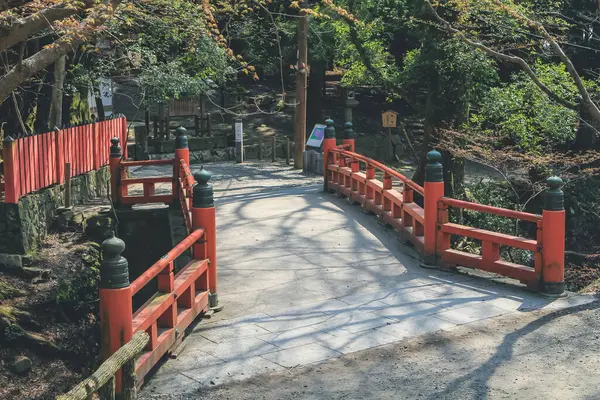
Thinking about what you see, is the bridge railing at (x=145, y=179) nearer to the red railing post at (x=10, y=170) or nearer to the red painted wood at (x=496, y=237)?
the red railing post at (x=10, y=170)

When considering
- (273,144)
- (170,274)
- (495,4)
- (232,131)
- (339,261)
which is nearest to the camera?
(170,274)

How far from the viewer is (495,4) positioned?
48.2 feet

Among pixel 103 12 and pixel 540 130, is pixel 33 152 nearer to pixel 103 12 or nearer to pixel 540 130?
pixel 103 12

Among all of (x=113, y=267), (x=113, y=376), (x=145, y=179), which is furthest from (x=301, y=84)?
(x=113, y=376)

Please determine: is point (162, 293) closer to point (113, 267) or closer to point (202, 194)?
point (113, 267)

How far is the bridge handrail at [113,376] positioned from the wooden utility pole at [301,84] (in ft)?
60.1

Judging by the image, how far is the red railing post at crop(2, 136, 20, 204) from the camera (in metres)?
13.7

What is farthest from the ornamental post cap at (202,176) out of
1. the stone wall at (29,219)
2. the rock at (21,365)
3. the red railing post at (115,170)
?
the red railing post at (115,170)

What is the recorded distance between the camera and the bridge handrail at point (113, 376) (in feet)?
17.7

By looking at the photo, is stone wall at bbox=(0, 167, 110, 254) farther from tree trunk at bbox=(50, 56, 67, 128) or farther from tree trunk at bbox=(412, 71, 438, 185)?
tree trunk at bbox=(412, 71, 438, 185)

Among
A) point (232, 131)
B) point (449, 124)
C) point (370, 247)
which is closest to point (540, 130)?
point (449, 124)

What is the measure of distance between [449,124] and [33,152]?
393 inches

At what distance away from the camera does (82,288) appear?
46.1ft

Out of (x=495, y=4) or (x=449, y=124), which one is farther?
(x=449, y=124)
